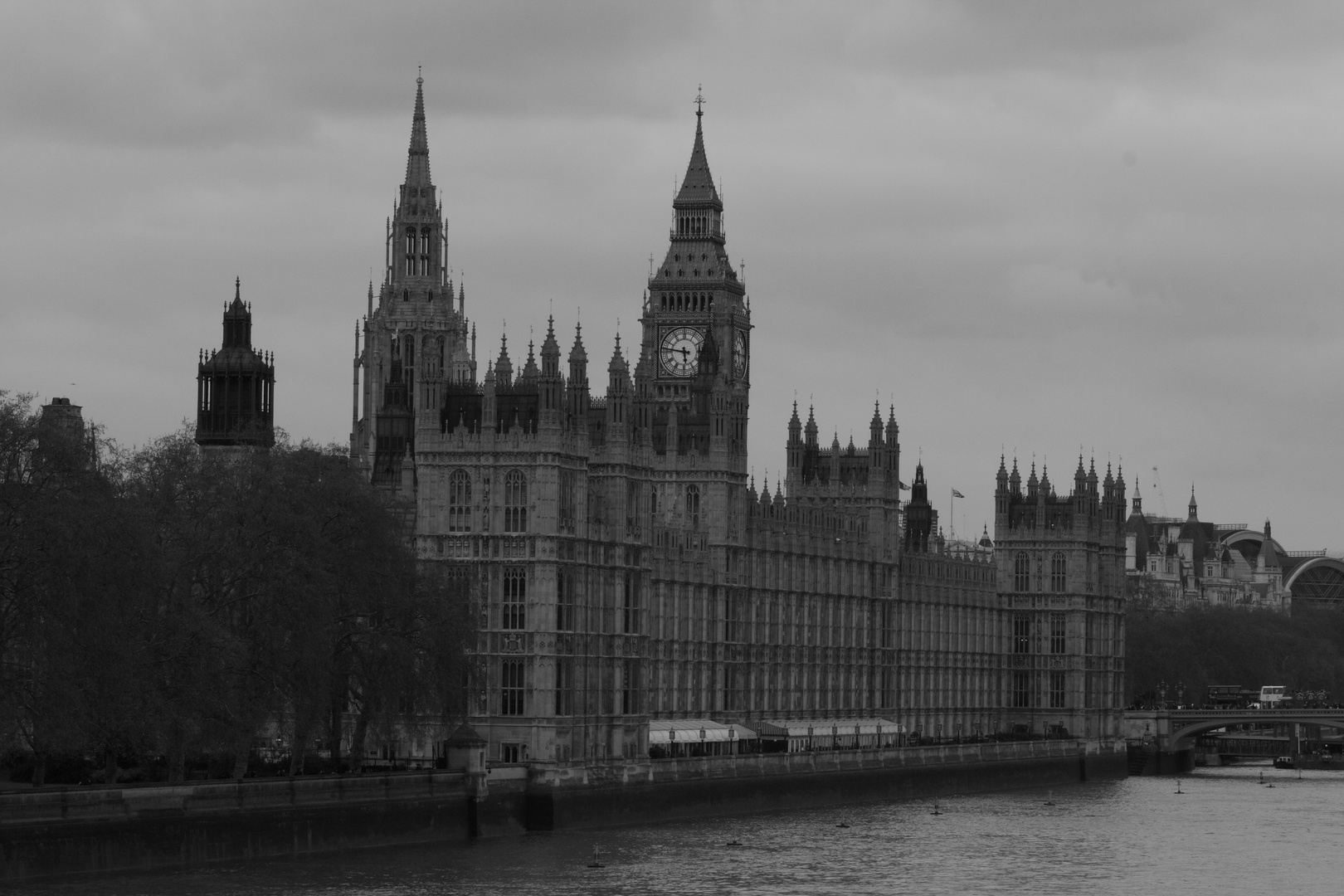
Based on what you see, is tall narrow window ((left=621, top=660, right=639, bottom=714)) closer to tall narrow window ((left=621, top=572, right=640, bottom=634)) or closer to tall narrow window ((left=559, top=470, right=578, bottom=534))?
tall narrow window ((left=621, top=572, right=640, bottom=634))

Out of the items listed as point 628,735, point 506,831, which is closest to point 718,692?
point 628,735

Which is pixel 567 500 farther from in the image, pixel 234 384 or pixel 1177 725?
pixel 1177 725

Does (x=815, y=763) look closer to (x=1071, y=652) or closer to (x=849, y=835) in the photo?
(x=849, y=835)

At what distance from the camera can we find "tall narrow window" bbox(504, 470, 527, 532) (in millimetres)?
111250

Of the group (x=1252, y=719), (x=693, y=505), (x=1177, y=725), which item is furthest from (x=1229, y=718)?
(x=693, y=505)

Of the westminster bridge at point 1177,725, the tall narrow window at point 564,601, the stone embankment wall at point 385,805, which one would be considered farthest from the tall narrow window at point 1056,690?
the tall narrow window at point 564,601

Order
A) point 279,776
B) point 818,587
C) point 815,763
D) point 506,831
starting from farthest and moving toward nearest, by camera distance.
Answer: point 818,587, point 815,763, point 506,831, point 279,776

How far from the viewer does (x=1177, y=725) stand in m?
184

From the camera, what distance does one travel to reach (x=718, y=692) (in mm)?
138750

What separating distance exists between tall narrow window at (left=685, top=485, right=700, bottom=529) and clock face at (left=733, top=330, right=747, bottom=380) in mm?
32587

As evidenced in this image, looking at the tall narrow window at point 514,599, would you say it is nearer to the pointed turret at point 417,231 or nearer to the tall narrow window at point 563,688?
the tall narrow window at point 563,688

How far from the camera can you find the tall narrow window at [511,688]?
111250 mm

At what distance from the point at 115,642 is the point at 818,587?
6748 centimetres

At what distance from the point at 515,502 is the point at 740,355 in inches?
2475
